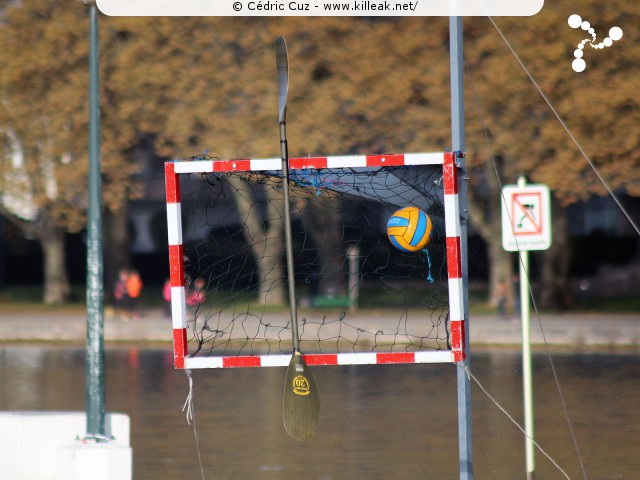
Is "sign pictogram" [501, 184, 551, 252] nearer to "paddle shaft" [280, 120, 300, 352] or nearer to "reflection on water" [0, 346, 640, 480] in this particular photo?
"reflection on water" [0, 346, 640, 480]

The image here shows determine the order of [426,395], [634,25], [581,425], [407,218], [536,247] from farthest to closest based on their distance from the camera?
[634,25], [426,395], [581,425], [536,247], [407,218]

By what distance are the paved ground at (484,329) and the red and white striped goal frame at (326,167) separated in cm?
1678

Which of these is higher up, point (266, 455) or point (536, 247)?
point (536, 247)

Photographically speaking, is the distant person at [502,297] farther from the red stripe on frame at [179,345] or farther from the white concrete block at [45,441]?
the red stripe on frame at [179,345]

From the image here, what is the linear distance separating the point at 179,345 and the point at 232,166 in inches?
49.7

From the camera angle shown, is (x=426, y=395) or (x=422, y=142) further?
(x=422, y=142)

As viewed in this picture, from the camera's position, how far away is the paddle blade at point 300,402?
7.90 meters

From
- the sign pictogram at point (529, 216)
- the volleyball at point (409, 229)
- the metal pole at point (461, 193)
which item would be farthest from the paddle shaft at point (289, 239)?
the sign pictogram at point (529, 216)

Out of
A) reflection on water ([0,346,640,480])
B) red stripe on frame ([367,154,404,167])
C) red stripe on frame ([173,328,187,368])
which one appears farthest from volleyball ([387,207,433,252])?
reflection on water ([0,346,640,480])

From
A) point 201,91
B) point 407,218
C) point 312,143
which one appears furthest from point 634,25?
point 407,218

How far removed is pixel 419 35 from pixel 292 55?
3242 mm

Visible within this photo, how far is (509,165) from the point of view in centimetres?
3034

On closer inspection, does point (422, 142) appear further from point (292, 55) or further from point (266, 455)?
point (266, 455)

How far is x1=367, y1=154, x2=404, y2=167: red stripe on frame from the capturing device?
322 inches
